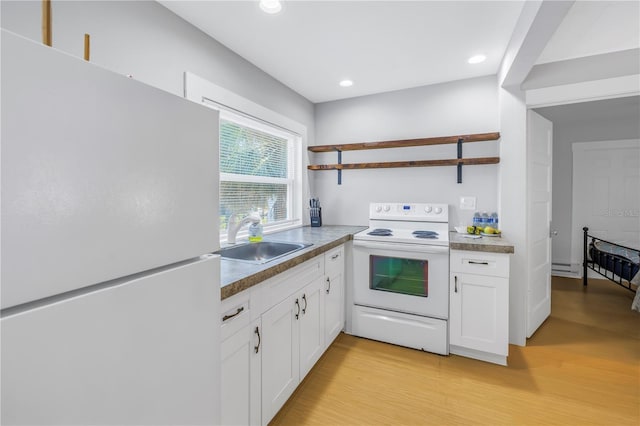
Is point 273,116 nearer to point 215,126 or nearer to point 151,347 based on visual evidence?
point 215,126

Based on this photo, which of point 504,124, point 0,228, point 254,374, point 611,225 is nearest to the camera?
point 0,228

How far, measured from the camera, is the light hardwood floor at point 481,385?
1.65 meters

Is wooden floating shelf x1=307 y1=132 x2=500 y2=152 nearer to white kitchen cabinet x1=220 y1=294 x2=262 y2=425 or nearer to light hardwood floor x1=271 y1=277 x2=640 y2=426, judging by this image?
light hardwood floor x1=271 y1=277 x2=640 y2=426

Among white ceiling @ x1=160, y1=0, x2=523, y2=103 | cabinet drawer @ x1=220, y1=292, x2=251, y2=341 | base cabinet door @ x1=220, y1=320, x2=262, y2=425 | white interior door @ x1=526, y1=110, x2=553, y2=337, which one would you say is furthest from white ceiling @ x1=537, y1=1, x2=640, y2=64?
base cabinet door @ x1=220, y1=320, x2=262, y2=425

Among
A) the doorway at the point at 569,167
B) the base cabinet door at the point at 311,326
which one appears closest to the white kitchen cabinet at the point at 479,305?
the base cabinet door at the point at 311,326

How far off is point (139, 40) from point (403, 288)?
243 centimetres

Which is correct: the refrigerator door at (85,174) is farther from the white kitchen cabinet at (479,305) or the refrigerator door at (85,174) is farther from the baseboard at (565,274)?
the baseboard at (565,274)

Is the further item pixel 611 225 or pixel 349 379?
pixel 611 225

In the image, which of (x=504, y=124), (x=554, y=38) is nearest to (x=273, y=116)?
(x=504, y=124)

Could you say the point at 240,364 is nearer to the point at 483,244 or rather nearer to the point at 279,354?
the point at 279,354

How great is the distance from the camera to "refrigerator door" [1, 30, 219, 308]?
1.50 ft

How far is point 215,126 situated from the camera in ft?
2.90

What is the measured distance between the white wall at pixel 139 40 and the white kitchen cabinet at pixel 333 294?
150 cm

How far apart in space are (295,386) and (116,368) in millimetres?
1419
